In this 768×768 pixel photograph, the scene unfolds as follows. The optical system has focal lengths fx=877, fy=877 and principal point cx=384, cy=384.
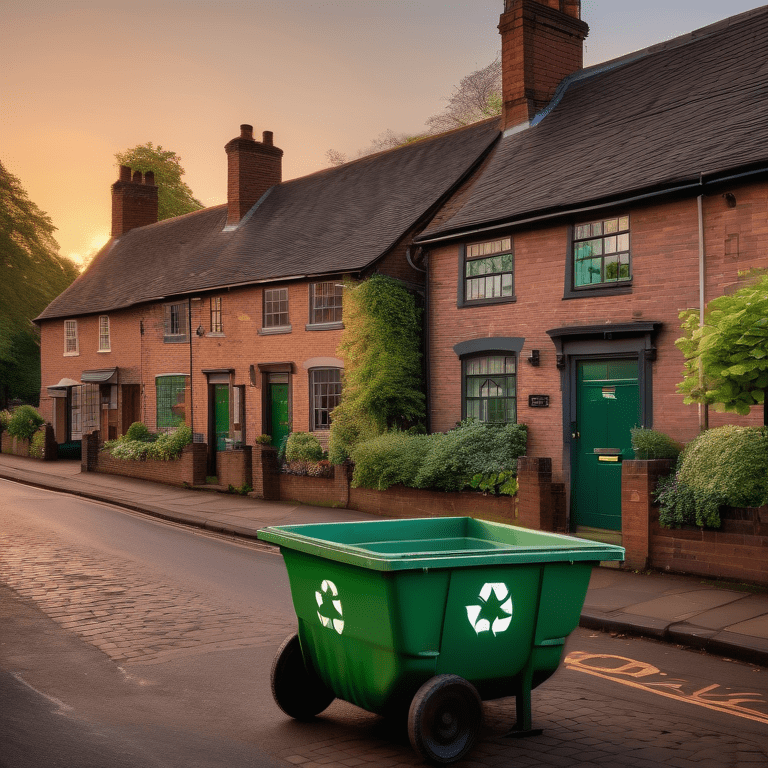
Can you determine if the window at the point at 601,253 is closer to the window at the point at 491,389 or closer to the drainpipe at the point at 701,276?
the drainpipe at the point at 701,276

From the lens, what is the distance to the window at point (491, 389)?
16438mm

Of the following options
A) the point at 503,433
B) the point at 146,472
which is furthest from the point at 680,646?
the point at 146,472

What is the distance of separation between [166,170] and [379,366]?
3760cm

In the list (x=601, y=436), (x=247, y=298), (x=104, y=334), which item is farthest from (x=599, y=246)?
(x=104, y=334)

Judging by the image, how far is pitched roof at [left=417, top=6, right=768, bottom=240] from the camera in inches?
540

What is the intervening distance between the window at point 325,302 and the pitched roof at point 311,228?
23.1 inches

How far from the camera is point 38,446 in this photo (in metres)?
→ 31.1

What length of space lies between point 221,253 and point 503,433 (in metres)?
14.6

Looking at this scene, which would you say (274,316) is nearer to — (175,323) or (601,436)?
(175,323)

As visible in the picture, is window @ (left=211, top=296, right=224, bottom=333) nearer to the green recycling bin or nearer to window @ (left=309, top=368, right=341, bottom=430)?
window @ (left=309, top=368, right=341, bottom=430)

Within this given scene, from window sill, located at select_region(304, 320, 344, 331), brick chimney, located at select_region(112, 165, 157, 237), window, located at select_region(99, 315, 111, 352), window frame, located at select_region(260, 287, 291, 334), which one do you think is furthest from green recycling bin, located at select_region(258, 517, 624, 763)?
brick chimney, located at select_region(112, 165, 157, 237)

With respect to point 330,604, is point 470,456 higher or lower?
higher

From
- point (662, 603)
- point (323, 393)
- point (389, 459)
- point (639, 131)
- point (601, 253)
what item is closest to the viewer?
point (662, 603)

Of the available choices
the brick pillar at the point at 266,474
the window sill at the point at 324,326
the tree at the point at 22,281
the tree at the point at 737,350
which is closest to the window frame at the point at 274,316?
the window sill at the point at 324,326
